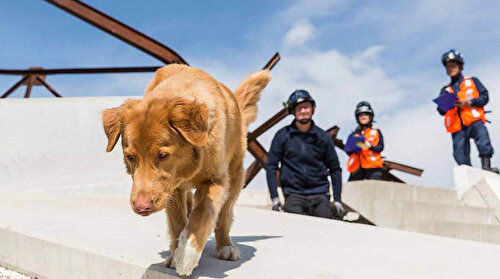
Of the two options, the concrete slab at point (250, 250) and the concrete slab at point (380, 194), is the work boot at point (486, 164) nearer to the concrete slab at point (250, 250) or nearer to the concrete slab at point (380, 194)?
the concrete slab at point (380, 194)

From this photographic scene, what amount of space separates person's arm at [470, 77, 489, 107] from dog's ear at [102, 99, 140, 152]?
813cm

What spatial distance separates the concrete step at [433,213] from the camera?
7.68m

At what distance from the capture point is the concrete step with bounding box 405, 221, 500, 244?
6.48 metres

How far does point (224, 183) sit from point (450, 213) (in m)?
5.96

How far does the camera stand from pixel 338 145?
12703 millimetres

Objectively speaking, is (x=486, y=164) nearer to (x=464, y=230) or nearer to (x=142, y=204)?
(x=464, y=230)

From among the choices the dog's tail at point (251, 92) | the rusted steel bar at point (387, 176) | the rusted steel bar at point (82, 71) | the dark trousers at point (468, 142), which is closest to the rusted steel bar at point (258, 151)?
the rusted steel bar at point (387, 176)

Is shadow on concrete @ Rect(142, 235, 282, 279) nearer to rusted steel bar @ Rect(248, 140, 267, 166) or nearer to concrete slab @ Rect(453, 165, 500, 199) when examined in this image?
concrete slab @ Rect(453, 165, 500, 199)

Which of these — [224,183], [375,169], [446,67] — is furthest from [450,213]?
[224,183]

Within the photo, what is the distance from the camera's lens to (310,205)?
621 centimetres

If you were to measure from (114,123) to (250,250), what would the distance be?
1439mm

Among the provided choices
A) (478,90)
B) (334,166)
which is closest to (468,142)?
(478,90)

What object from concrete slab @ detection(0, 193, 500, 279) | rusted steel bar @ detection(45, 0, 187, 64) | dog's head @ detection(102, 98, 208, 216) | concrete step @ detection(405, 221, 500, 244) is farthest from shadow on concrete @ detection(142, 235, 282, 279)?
rusted steel bar @ detection(45, 0, 187, 64)

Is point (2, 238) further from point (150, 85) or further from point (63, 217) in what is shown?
point (150, 85)
